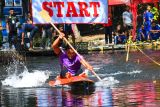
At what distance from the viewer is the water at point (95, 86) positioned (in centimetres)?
1199

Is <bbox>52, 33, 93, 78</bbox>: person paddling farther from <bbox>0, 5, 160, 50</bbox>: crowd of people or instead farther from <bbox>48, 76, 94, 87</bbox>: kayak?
<bbox>0, 5, 160, 50</bbox>: crowd of people

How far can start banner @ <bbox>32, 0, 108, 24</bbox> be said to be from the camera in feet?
95.7

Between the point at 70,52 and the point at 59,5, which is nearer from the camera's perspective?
the point at 70,52

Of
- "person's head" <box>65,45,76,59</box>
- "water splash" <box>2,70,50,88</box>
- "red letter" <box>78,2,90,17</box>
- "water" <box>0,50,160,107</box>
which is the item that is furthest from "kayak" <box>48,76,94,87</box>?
"red letter" <box>78,2,90,17</box>

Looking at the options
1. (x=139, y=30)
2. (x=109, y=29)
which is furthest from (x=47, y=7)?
(x=139, y=30)

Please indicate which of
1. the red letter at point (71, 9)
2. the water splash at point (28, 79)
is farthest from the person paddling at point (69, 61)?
the red letter at point (71, 9)

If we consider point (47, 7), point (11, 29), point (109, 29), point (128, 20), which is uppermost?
point (47, 7)

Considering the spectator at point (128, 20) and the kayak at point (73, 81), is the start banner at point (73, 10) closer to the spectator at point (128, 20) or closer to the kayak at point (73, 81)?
the spectator at point (128, 20)

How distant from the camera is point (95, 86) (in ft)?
50.2

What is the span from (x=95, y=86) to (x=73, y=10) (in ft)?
48.0

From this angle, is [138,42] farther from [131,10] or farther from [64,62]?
[64,62]

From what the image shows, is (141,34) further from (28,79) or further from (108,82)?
(108,82)

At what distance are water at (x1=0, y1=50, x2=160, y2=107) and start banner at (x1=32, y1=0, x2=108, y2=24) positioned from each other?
14.4 feet

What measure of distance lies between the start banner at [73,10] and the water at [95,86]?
438cm
